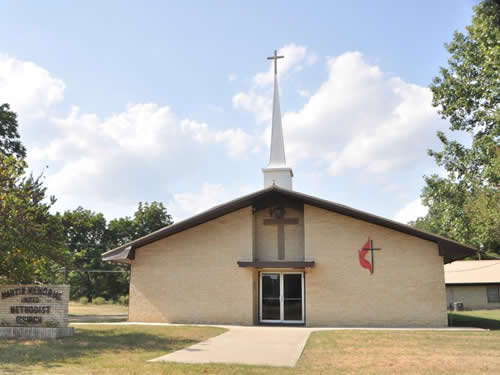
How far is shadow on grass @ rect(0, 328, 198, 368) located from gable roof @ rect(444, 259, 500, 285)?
2887 cm

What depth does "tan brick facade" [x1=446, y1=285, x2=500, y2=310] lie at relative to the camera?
114 ft

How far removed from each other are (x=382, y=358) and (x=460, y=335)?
5.39 meters

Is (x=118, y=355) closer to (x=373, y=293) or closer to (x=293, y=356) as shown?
(x=293, y=356)

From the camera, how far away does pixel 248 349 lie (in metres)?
10.8

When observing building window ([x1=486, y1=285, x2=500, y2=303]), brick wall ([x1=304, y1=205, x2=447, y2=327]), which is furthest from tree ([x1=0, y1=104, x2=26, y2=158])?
building window ([x1=486, y1=285, x2=500, y2=303])

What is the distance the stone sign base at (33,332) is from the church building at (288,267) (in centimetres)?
609

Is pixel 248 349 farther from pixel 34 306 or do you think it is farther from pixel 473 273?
pixel 473 273

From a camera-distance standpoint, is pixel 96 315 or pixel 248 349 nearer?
pixel 248 349

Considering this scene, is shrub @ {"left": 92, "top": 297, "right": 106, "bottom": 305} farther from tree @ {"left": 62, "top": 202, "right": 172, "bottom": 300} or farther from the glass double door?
the glass double door

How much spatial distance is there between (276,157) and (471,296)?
64.7 ft

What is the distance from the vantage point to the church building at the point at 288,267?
1717 centimetres

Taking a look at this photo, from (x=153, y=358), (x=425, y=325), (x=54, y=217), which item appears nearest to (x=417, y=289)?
(x=425, y=325)

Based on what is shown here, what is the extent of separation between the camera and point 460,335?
44.1 feet

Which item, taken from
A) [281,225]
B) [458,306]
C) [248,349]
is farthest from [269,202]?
[458,306]
